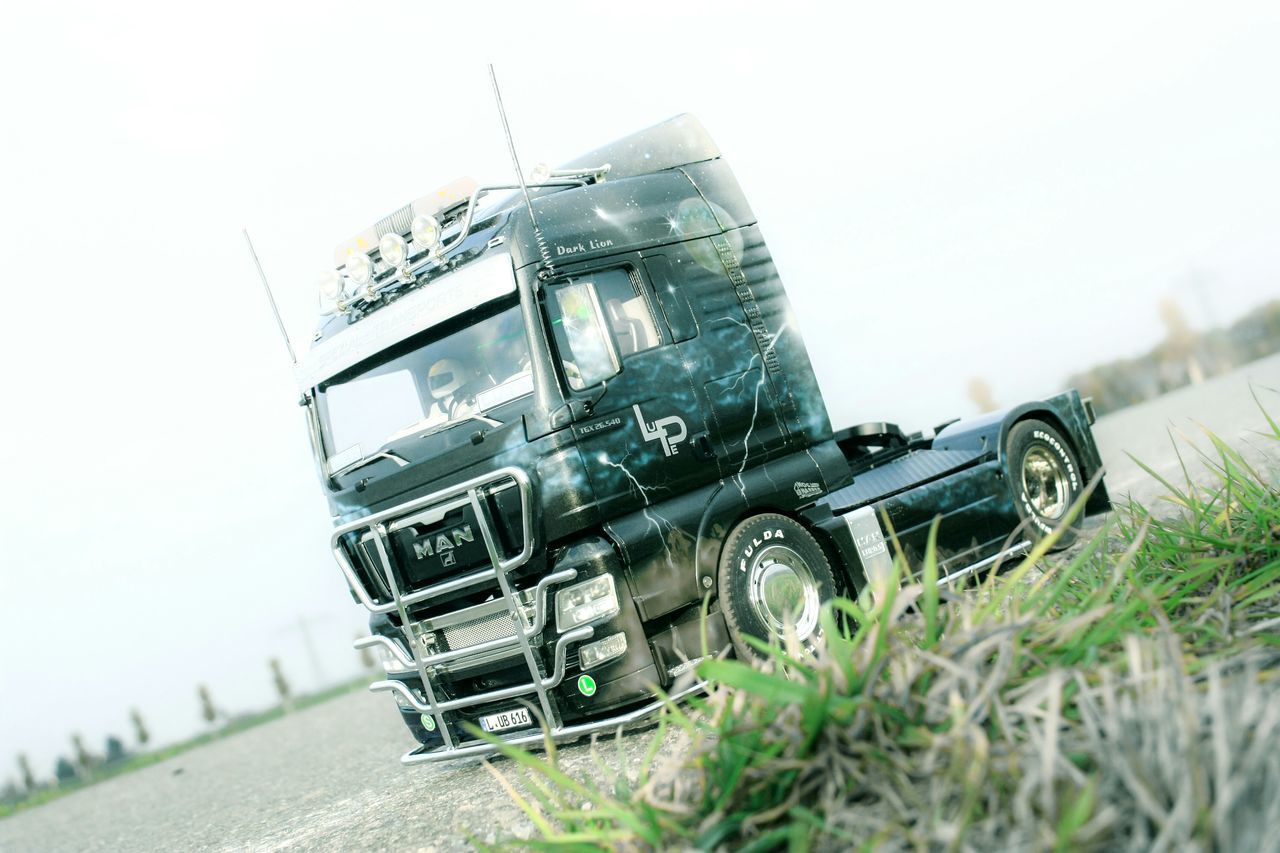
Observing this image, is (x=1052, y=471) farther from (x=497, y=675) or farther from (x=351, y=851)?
(x=351, y=851)

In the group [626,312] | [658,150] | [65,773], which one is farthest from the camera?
[65,773]

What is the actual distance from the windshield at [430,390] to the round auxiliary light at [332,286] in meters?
0.59

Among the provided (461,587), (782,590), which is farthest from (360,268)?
(782,590)

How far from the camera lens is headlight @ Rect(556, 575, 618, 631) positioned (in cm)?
600

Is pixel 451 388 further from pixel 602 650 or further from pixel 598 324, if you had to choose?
pixel 602 650

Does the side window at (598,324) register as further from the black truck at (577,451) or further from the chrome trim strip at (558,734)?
the chrome trim strip at (558,734)

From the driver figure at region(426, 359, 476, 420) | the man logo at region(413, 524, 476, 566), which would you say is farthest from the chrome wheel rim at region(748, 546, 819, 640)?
the driver figure at region(426, 359, 476, 420)

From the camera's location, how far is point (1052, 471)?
901 centimetres

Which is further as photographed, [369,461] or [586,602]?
[369,461]

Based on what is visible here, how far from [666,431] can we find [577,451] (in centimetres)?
59

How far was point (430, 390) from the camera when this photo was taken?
265 inches

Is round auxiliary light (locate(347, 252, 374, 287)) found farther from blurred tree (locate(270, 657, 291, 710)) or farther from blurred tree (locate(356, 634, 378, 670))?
blurred tree (locate(270, 657, 291, 710))

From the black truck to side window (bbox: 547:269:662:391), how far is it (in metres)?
0.01

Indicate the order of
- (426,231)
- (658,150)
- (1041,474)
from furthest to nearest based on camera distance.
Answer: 1. (1041,474)
2. (658,150)
3. (426,231)
